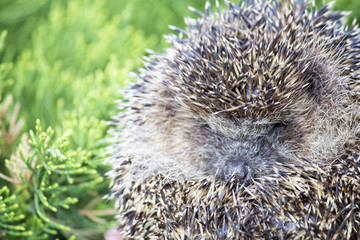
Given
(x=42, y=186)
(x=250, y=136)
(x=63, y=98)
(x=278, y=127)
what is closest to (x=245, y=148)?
(x=250, y=136)

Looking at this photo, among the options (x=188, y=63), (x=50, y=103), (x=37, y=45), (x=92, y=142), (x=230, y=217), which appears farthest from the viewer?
(x=37, y=45)

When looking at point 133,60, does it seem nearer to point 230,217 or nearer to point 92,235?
point 92,235

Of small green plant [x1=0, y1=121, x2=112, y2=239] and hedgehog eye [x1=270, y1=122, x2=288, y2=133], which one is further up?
small green plant [x1=0, y1=121, x2=112, y2=239]

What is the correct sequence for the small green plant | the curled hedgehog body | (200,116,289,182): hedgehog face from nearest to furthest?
the curled hedgehog body, (200,116,289,182): hedgehog face, the small green plant

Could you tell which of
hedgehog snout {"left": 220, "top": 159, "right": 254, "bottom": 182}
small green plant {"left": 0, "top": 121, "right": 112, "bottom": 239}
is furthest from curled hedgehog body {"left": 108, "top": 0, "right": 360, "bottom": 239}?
small green plant {"left": 0, "top": 121, "right": 112, "bottom": 239}

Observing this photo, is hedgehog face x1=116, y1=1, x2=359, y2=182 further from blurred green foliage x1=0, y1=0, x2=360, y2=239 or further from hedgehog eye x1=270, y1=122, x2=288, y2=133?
blurred green foliage x1=0, y1=0, x2=360, y2=239

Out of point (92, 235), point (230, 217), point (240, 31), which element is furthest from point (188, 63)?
point (92, 235)
